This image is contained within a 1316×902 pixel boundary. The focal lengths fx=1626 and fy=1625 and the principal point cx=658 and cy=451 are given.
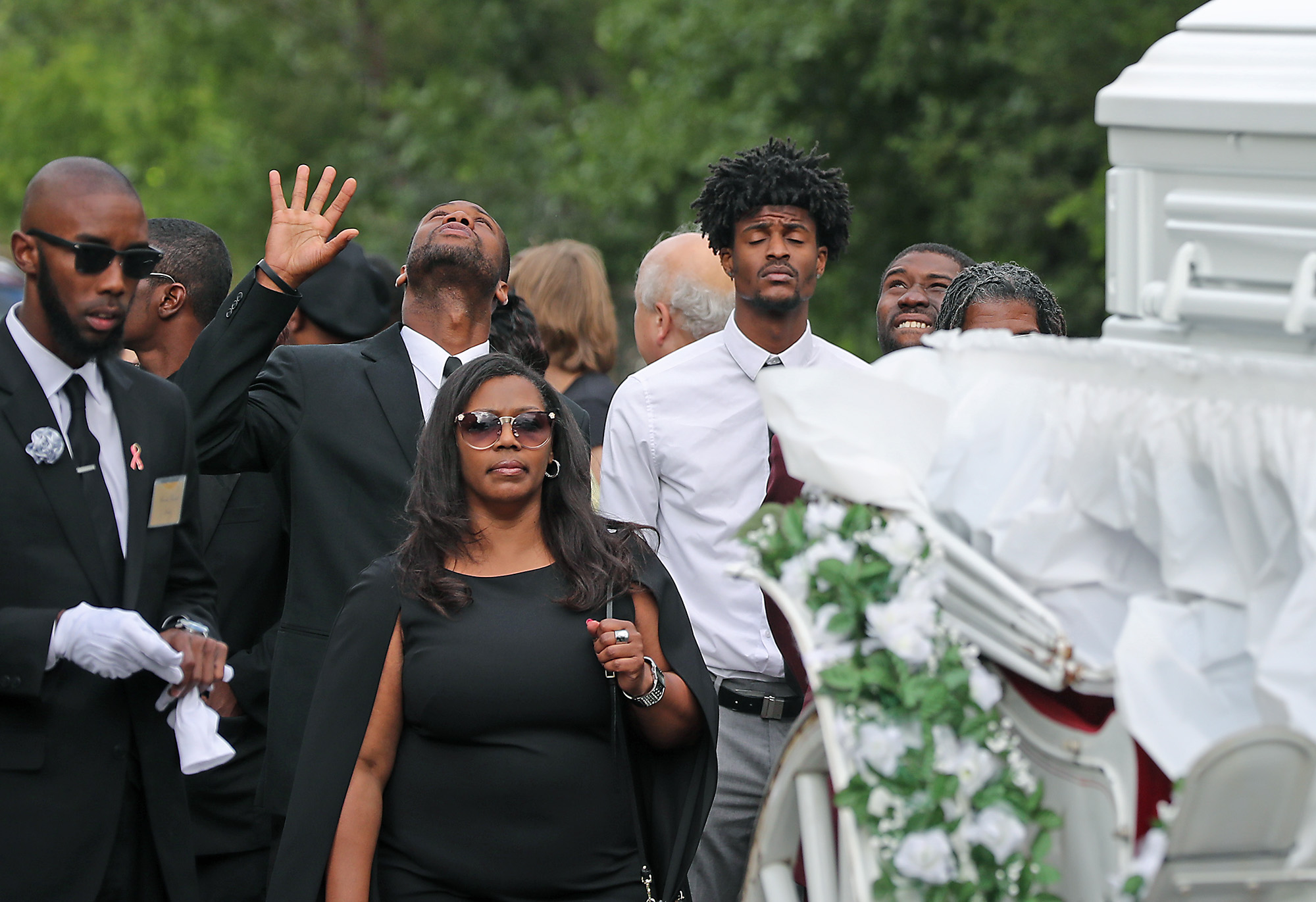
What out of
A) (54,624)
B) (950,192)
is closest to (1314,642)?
(54,624)

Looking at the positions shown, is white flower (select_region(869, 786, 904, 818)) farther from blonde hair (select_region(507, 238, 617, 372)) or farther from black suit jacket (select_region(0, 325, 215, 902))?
blonde hair (select_region(507, 238, 617, 372))

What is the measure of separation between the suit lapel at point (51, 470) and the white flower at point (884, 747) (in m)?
1.93

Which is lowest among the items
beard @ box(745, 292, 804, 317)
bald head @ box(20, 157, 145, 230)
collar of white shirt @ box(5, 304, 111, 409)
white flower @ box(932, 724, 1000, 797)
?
white flower @ box(932, 724, 1000, 797)

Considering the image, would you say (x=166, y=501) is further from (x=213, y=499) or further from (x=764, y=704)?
(x=764, y=704)

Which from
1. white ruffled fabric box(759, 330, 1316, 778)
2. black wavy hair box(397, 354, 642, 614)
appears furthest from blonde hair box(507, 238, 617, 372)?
white ruffled fabric box(759, 330, 1316, 778)

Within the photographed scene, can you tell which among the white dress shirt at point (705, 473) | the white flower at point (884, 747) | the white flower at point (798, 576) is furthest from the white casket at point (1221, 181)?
the white dress shirt at point (705, 473)

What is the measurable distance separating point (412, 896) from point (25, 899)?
0.86m

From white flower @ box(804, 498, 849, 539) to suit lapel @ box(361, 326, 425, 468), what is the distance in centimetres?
208

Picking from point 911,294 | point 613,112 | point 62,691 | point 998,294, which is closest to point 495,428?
point 62,691

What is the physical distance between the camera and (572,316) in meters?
6.97

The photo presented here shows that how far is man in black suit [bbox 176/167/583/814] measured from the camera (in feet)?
14.9

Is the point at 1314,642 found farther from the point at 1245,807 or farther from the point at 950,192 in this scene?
the point at 950,192

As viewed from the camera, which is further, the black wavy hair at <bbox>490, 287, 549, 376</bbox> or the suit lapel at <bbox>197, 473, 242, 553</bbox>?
the black wavy hair at <bbox>490, 287, 549, 376</bbox>

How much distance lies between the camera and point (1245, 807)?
2506 millimetres
